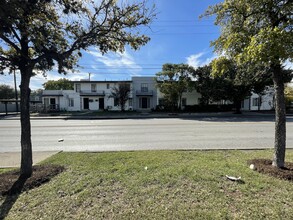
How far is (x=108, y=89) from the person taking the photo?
33.0m

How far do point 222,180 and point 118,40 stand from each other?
3948 millimetres

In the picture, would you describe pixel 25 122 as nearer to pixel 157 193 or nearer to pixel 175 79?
pixel 157 193

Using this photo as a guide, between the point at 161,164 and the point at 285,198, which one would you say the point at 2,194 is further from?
the point at 285,198

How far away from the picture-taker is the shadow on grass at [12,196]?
9.15 feet

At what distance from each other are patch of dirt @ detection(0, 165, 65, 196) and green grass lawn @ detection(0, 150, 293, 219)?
18 cm

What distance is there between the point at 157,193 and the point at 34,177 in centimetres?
273

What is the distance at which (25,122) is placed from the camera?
13.2 ft

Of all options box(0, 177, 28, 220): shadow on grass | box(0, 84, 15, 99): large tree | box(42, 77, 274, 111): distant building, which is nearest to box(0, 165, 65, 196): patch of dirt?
box(0, 177, 28, 220): shadow on grass

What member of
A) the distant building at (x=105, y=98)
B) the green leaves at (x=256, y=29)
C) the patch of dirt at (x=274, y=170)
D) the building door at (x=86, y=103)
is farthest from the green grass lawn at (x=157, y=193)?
the building door at (x=86, y=103)

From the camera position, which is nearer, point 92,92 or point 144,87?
point 92,92

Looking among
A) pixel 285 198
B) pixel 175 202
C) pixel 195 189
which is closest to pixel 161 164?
pixel 195 189

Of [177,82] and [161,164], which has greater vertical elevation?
[177,82]

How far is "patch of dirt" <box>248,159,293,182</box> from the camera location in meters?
3.79

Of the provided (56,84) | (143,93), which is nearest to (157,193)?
(143,93)
